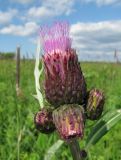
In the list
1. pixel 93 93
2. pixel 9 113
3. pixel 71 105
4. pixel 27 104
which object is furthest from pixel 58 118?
pixel 27 104

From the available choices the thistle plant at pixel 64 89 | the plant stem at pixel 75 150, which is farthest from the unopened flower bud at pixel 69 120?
the plant stem at pixel 75 150

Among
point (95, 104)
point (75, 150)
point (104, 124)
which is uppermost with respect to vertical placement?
point (95, 104)

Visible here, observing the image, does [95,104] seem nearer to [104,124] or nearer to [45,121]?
[104,124]

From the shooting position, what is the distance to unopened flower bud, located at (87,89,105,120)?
2.01 metres

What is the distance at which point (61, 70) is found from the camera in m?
2.06

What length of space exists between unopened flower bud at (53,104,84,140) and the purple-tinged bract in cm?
7

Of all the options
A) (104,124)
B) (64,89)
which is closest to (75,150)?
(104,124)

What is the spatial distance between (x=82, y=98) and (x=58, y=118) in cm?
21

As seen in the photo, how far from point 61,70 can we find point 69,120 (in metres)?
0.30

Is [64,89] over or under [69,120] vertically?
over

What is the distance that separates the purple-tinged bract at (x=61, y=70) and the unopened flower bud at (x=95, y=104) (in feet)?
0.15

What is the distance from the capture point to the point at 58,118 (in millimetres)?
1907

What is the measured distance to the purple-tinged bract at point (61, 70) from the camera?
2.02 meters

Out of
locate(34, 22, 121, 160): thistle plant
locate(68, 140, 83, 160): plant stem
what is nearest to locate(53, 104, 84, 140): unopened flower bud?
locate(34, 22, 121, 160): thistle plant
